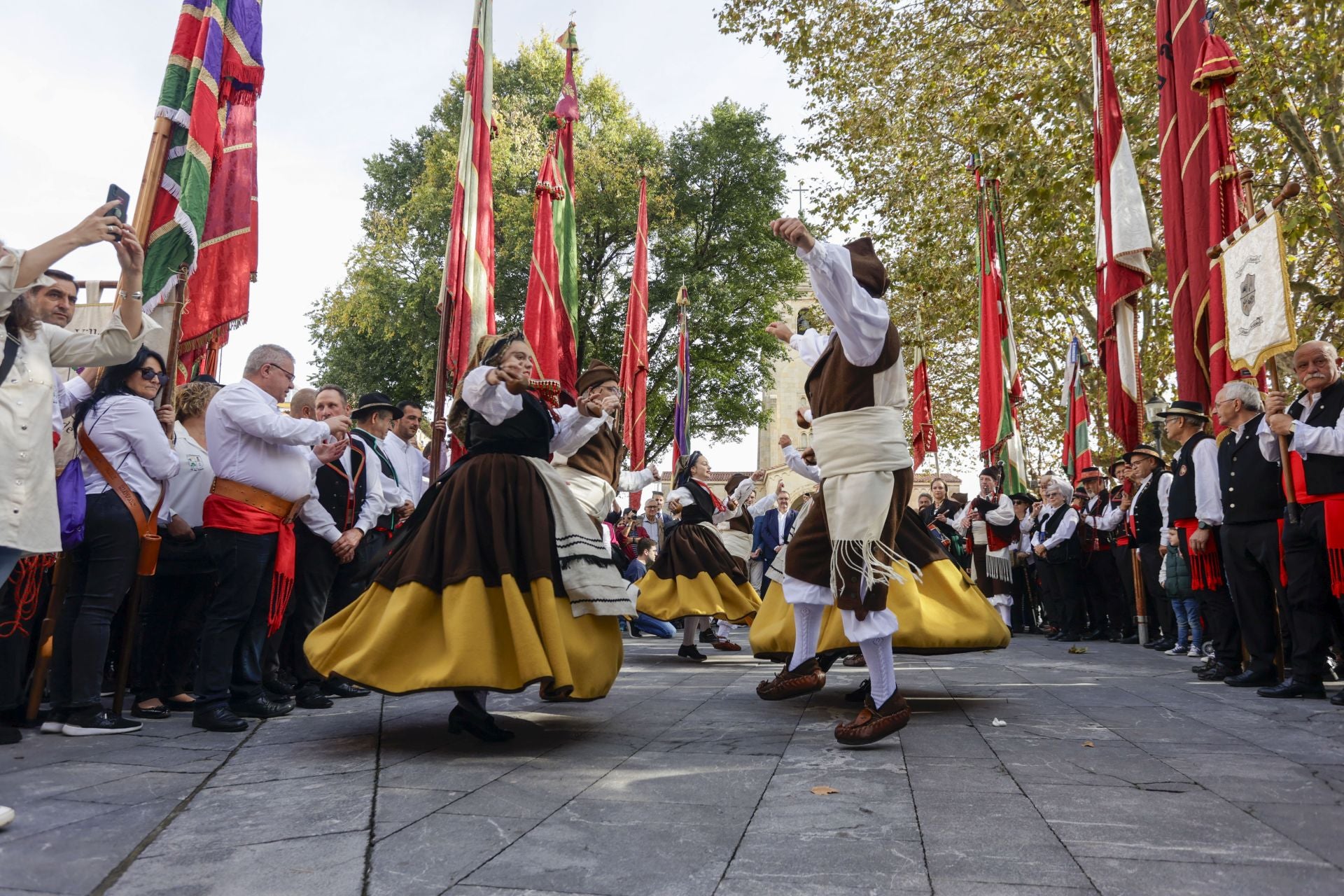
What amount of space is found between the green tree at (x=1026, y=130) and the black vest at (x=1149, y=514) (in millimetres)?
3623

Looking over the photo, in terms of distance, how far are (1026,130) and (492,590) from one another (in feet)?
→ 41.9

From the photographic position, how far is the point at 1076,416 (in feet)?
49.3

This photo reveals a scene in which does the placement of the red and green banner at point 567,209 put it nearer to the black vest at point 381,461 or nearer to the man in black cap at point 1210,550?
the black vest at point 381,461

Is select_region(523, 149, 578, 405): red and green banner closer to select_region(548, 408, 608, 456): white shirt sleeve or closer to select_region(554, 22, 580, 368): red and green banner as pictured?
select_region(554, 22, 580, 368): red and green banner

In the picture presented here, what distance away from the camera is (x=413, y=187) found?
83.6 ft

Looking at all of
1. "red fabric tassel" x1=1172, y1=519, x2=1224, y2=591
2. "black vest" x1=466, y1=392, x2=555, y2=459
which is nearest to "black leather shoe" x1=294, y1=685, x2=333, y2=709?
"black vest" x1=466, y1=392, x2=555, y2=459

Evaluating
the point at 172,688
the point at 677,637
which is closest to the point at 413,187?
the point at 677,637

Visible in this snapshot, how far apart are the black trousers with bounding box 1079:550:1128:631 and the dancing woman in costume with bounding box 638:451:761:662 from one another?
212 inches

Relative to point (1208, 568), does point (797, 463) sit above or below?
above

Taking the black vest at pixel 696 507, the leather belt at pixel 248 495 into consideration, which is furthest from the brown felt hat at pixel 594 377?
the black vest at pixel 696 507

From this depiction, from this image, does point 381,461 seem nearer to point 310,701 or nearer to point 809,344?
point 310,701

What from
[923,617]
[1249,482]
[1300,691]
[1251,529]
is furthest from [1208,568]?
[923,617]

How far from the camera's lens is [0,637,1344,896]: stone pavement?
7.25 feet

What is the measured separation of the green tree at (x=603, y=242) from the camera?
937 inches
